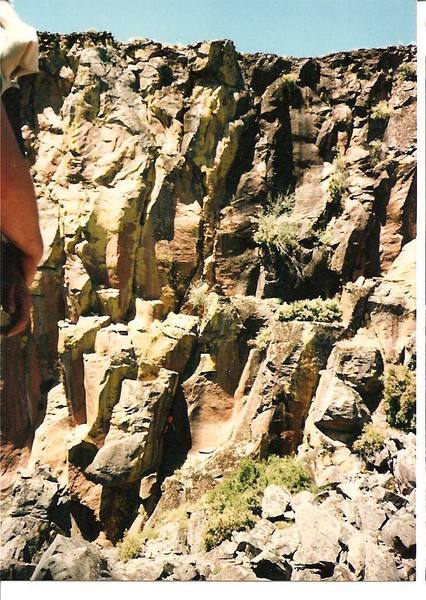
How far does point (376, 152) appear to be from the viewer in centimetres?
1177

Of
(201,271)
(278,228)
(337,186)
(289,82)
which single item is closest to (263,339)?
(201,271)

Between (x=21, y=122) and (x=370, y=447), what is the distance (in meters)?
8.93

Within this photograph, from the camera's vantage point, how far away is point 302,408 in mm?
10547

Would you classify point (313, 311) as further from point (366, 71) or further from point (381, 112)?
A: point (366, 71)

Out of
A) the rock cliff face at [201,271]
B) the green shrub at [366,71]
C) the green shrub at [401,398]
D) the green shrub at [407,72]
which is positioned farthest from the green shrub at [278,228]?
the green shrub at [401,398]

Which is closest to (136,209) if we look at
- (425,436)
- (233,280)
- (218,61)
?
(233,280)

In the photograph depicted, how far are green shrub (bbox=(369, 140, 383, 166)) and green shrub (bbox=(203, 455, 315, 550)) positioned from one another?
5.73m

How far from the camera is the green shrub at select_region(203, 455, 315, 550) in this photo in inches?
324

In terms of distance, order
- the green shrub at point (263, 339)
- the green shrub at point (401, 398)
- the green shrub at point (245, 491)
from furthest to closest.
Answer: the green shrub at point (263, 339) < the green shrub at point (401, 398) < the green shrub at point (245, 491)

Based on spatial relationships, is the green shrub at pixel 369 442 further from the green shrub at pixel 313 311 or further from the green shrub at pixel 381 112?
the green shrub at pixel 381 112

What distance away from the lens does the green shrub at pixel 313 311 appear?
35.7ft

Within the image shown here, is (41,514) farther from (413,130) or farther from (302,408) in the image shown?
(413,130)

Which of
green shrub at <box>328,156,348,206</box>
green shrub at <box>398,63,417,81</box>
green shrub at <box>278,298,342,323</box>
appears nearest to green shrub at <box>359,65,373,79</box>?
green shrub at <box>398,63,417,81</box>

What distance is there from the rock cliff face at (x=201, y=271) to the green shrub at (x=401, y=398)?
0.18 m
